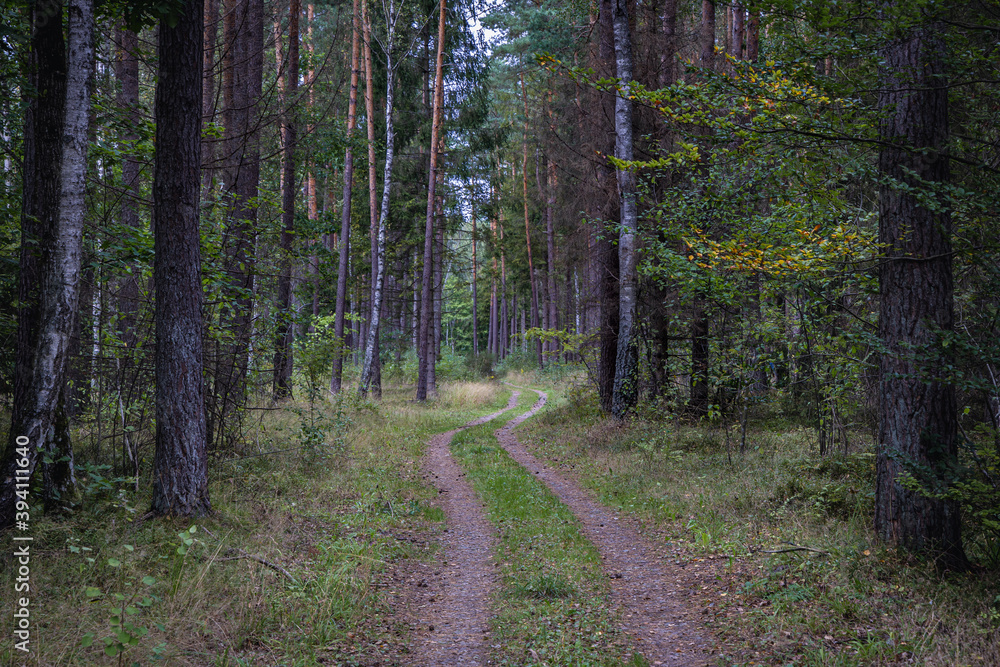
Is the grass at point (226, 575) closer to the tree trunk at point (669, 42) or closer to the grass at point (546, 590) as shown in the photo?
the grass at point (546, 590)

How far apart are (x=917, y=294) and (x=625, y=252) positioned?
25.4 ft

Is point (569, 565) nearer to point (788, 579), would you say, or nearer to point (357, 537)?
point (788, 579)

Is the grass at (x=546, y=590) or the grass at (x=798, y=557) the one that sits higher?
the grass at (x=798, y=557)

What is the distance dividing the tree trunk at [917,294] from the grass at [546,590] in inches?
121

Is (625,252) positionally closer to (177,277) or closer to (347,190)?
(177,277)

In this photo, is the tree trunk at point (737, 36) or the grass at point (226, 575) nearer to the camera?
the grass at point (226, 575)

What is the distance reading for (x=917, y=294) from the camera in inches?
209

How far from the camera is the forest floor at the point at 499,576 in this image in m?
4.16

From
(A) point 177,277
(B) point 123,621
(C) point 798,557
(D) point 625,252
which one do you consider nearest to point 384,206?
(D) point 625,252

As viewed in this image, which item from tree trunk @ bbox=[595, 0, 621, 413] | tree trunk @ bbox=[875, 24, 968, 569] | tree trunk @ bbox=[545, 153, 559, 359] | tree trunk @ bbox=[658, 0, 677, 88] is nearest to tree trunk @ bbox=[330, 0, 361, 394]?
tree trunk @ bbox=[595, 0, 621, 413]

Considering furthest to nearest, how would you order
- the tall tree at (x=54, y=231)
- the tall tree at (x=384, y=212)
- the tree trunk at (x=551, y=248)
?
1. the tree trunk at (x=551, y=248)
2. the tall tree at (x=384, y=212)
3. the tall tree at (x=54, y=231)

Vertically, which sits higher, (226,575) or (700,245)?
(700,245)

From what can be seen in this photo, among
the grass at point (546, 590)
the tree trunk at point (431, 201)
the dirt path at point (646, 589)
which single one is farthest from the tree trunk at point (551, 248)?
the dirt path at point (646, 589)

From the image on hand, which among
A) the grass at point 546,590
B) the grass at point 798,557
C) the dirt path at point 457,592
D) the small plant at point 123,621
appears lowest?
the dirt path at point 457,592
